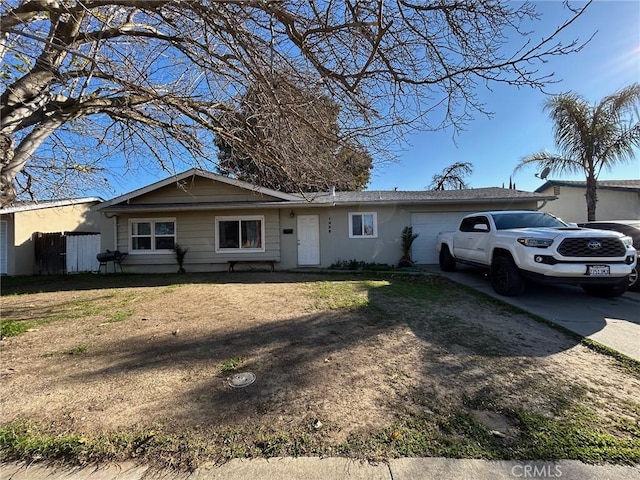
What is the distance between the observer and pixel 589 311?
580 centimetres

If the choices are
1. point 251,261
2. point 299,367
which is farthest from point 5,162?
point 251,261

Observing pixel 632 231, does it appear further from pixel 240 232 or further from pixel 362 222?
pixel 240 232

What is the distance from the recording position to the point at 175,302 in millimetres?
7168

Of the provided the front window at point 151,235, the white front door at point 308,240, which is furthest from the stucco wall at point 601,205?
the front window at point 151,235

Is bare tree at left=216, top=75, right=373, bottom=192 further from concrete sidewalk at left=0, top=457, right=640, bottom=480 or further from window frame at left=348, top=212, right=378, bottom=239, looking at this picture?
window frame at left=348, top=212, right=378, bottom=239

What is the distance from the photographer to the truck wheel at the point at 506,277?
21.8 ft

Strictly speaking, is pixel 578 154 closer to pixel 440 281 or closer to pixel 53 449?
pixel 440 281

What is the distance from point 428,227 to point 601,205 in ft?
36.7

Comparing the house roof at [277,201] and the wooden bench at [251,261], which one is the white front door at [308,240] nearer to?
the house roof at [277,201]

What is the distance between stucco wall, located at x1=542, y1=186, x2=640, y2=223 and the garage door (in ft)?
32.3

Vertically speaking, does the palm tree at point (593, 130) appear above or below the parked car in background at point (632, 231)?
above

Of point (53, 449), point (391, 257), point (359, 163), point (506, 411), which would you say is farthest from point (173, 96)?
point (391, 257)

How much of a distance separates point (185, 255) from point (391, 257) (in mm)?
8326

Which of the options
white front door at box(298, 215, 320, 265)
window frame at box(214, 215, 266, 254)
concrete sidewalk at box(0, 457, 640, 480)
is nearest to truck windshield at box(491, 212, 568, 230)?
concrete sidewalk at box(0, 457, 640, 480)
